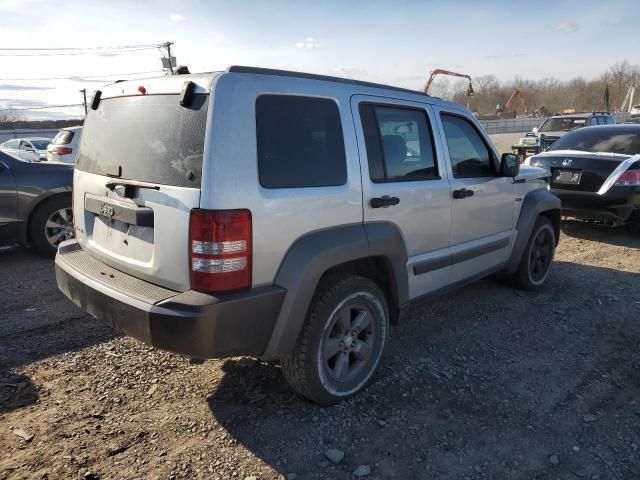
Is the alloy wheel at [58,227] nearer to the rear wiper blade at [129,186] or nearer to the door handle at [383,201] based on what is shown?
the rear wiper blade at [129,186]

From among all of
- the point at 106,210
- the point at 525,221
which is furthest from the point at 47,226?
the point at 525,221

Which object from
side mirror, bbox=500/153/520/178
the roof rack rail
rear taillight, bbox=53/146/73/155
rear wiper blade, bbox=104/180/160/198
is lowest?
rear wiper blade, bbox=104/180/160/198

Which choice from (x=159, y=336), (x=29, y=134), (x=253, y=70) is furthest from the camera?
(x=29, y=134)

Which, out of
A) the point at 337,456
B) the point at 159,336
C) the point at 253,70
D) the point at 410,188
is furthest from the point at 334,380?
the point at 253,70

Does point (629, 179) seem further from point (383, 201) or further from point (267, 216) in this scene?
point (267, 216)

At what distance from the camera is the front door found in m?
3.88

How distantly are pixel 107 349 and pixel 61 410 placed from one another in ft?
2.57

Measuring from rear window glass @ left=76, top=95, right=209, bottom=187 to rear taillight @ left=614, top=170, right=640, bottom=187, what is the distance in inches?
254

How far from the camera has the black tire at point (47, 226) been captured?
6.04m

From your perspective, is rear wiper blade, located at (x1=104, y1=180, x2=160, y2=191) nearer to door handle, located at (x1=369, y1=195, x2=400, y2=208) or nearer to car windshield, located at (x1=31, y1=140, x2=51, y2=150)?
door handle, located at (x1=369, y1=195, x2=400, y2=208)

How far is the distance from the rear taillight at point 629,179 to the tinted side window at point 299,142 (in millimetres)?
5609

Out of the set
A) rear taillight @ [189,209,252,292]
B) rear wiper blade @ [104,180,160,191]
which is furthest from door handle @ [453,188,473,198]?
rear wiper blade @ [104,180,160,191]

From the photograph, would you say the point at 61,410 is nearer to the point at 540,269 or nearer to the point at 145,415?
the point at 145,415

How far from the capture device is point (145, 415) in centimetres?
298
